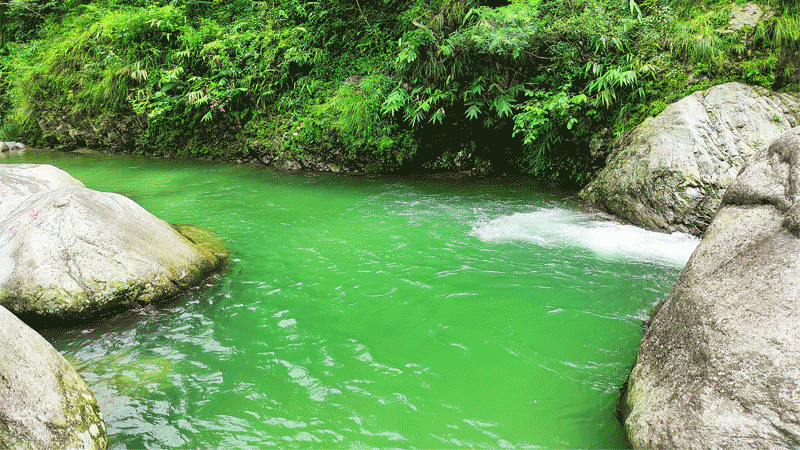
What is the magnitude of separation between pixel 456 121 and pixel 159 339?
731 centimetres

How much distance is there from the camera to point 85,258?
4164 mm

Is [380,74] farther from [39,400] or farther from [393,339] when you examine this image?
[39,400]

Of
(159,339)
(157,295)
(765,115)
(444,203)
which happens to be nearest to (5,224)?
(157,295)

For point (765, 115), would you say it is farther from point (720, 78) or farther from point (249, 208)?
point (249, 208)

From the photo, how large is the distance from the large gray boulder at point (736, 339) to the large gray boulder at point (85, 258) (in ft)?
13.5

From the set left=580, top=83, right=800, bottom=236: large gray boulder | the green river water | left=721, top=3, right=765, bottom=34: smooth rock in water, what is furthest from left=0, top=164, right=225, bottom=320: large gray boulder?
left=721, top=3, right=765, bottom=34: smooth rock in water

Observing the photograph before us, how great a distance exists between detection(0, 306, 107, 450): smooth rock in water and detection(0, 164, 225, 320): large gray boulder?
4.73 ft

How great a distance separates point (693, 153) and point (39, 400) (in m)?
7.05

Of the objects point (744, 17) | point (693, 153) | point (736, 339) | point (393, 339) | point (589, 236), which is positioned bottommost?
point (393, 339)

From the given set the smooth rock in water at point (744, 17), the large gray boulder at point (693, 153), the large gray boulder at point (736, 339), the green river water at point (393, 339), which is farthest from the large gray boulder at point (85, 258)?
the smooth rock in water at point (744, 17)

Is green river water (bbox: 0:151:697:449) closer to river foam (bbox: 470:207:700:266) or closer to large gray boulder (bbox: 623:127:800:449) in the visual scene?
river foam (bbox: 470:207:700:266)

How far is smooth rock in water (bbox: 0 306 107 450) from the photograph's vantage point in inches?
88.7

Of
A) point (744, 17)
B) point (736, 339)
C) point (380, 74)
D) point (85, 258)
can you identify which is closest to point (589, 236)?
point (736, 339)

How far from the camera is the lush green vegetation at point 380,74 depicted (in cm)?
734
